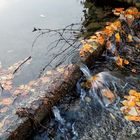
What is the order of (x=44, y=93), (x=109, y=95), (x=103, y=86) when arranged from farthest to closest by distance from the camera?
(x=103, y=86), (x=109, y=95), (x=44, y=93)

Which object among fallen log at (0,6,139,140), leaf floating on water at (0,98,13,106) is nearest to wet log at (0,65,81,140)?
fallen log at (0,6,139,140)

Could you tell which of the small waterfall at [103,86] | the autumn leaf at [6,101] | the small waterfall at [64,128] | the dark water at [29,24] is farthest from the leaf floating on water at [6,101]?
the small waterfall at [103,86]

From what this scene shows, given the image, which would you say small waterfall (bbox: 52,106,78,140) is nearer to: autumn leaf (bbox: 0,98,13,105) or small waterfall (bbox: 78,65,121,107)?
small waterfall (bbox: 78,65,121,107)

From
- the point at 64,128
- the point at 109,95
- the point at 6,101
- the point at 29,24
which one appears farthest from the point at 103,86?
the point at 29,24

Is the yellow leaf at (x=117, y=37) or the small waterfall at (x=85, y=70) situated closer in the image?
the small waterfall at (x=85, y=70)

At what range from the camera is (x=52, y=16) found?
8.23 metres

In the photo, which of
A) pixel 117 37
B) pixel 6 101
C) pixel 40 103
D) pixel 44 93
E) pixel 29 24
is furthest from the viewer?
pixel 29 24

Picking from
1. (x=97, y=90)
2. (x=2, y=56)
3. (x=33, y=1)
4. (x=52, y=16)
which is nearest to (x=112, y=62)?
(x=97, y=90)

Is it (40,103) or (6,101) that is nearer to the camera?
(40,103)

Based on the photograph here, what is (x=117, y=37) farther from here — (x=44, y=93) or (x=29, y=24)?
(x=29, y=24)

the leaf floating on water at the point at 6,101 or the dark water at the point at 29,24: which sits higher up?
the dark water at the point at 29,24

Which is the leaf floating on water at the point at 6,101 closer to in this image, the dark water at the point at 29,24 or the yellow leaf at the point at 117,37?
the dark water at the point at 29,24

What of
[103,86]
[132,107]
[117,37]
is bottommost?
[132,107]

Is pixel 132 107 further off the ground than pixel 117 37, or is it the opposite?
pixel 117 37
